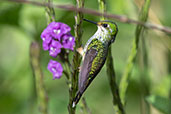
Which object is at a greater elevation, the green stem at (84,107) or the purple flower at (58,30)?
the purple flower at (58,30)

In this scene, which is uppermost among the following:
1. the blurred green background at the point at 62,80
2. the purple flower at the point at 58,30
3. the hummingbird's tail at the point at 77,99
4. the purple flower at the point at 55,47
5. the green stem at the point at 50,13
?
the green stem at the point at 50,13

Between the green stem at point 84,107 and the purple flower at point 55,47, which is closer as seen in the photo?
the purple flower at point 55,47

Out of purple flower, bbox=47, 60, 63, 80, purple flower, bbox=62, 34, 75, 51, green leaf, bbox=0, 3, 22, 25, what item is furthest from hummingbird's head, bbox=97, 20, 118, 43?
green leaf, bbox=0, 3, 22, 25

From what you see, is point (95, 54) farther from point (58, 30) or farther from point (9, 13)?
point (9, 13)

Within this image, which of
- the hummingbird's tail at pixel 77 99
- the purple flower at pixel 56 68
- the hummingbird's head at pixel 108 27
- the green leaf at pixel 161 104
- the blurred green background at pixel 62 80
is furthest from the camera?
the blurred green background at pixel 62 80

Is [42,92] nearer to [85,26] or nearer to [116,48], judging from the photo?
[85,26]

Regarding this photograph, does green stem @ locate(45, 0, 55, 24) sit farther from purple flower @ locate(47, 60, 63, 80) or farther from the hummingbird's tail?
the hummingbird's tail

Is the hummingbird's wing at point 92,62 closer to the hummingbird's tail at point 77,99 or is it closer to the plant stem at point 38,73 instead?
the hummingbird's tail at point 77,99

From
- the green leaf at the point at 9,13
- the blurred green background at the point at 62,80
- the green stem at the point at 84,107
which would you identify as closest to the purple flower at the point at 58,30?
the green stem at the point at 84,107
